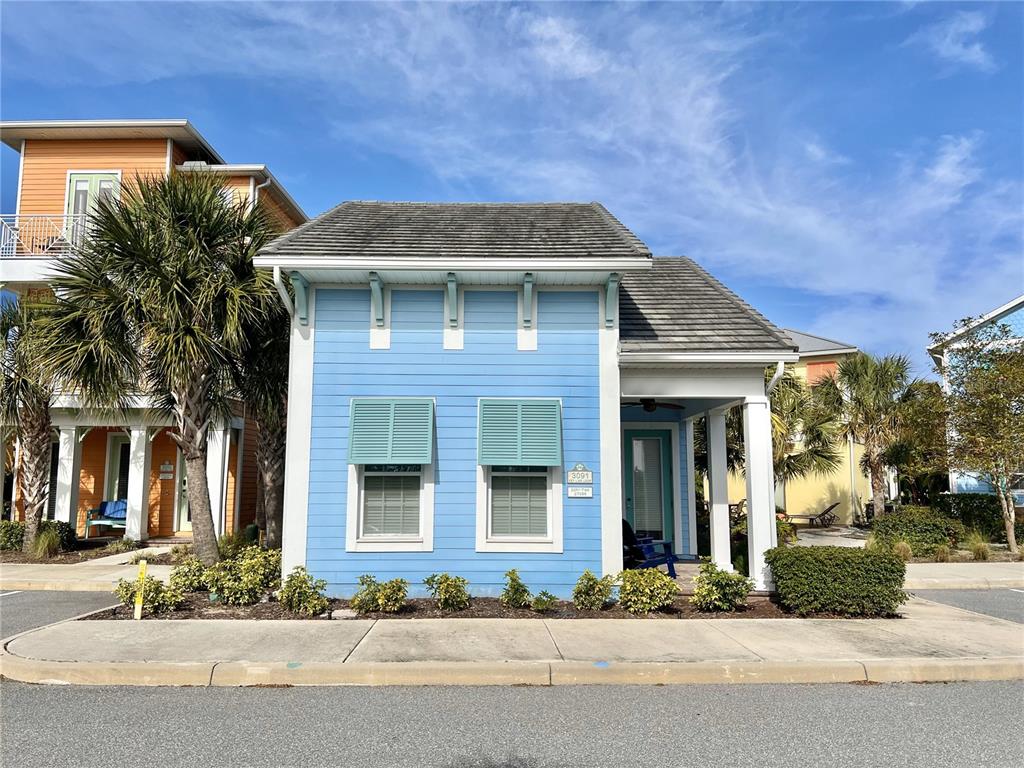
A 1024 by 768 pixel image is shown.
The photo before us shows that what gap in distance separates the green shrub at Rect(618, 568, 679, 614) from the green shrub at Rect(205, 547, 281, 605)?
4.86 m

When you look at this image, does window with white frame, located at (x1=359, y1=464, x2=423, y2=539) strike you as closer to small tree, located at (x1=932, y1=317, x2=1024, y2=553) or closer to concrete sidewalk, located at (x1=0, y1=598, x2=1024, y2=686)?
concrete sidewalk, located at (x1=0, y1=598, x2=1024, y2=686)

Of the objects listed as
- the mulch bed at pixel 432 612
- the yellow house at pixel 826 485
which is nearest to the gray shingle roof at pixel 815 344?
the yellow house at pixel 826 485

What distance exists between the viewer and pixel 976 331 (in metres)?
18.1

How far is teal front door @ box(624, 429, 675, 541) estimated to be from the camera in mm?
13344

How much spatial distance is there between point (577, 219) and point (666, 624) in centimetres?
677

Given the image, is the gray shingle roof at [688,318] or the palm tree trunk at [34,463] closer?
the gray shingle roof at [688,318]

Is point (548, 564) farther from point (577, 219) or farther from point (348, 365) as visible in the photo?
point (577, 219)

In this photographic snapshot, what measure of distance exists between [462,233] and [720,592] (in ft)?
21.1

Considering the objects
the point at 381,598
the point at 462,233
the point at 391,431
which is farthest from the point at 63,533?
the point at 462,233

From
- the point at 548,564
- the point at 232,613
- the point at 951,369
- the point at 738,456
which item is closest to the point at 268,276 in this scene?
the point at 232,613

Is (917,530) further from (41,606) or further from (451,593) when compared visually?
(41,606)

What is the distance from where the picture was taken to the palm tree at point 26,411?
556 inches

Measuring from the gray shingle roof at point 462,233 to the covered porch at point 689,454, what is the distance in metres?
2.10

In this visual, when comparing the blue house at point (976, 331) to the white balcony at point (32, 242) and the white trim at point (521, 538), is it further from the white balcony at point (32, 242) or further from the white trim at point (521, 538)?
the white balcony at point (32, 242)
